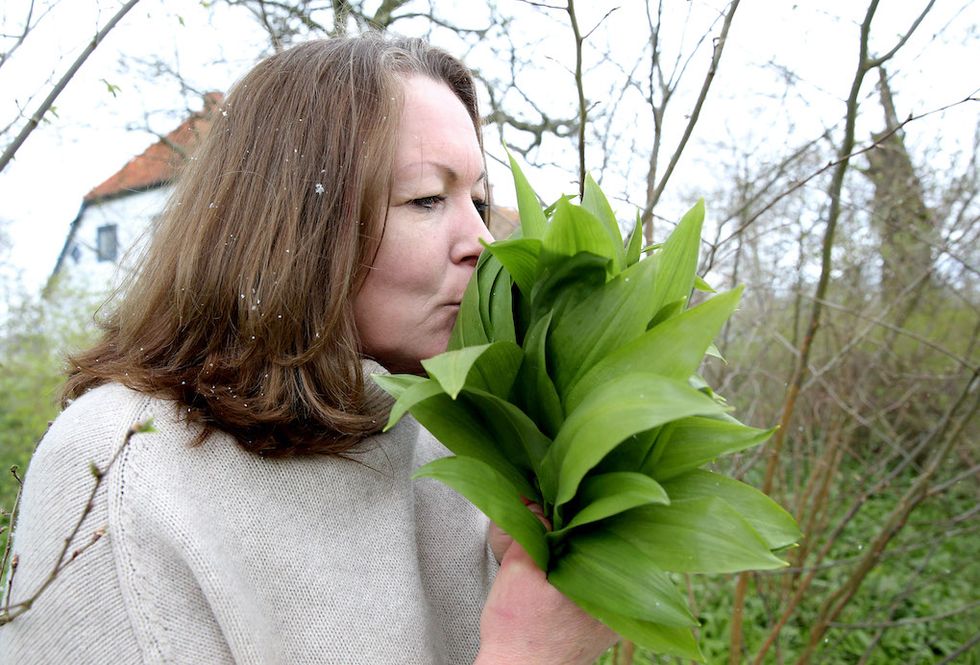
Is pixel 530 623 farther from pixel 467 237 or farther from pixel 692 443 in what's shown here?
pixel 467 237

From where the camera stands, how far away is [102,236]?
18.4 feet

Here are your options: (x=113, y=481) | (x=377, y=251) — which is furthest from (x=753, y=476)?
(x=113, y=481)

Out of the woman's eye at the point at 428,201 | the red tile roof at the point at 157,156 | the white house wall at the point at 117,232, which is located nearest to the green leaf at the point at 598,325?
the woman's eye at the point at 428,201

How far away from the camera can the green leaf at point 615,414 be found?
75 cm

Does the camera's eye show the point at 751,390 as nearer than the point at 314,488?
No

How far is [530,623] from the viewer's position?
967mm

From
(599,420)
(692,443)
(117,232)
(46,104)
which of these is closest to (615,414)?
(599,420)

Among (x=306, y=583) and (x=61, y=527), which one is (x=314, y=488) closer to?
(x=306, y=583)

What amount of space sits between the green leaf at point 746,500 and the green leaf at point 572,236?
296 millimetres

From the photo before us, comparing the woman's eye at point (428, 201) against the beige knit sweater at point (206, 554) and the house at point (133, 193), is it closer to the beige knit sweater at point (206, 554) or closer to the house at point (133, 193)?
the beige knit sweater at point (206, 554)

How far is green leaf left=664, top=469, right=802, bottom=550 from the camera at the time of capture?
2.95ft

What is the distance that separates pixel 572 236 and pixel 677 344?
0.19 meters

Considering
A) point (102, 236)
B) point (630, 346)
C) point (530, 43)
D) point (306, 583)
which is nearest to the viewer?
point (630, 346)

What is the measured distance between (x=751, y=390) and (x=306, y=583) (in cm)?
364
